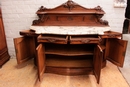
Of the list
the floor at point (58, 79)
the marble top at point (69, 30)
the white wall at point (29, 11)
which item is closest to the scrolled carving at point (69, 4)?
the white wall at point (29, 11)

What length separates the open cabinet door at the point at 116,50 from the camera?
1683mm

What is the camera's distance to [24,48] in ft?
6.17

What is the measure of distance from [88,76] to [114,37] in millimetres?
666

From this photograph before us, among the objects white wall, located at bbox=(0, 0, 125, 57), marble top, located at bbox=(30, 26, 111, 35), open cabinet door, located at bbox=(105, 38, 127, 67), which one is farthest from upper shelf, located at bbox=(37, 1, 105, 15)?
open cabinet door, located at bbox=(105, 38, 127, 67)

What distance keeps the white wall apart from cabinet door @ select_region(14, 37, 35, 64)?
1.25 feet

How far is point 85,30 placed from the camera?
1.72 m

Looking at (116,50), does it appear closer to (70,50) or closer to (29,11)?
(70,50)

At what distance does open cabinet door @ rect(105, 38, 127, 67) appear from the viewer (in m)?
1.68

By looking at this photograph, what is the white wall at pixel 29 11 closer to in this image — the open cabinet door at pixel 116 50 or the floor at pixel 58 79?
the open cabinet door at pixel 116 50

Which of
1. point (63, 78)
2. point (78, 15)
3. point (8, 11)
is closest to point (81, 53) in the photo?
point (63, 78)

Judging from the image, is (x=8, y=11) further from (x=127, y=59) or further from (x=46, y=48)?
(x=127, y=59)

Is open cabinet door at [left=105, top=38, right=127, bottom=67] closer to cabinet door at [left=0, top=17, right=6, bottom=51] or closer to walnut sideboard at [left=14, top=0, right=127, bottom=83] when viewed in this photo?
walnut sideboard at [left=14, top=0, right=127, bottom=83]

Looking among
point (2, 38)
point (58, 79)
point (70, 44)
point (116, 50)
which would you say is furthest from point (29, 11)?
point (116, 50)

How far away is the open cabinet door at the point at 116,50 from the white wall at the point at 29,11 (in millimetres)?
408
